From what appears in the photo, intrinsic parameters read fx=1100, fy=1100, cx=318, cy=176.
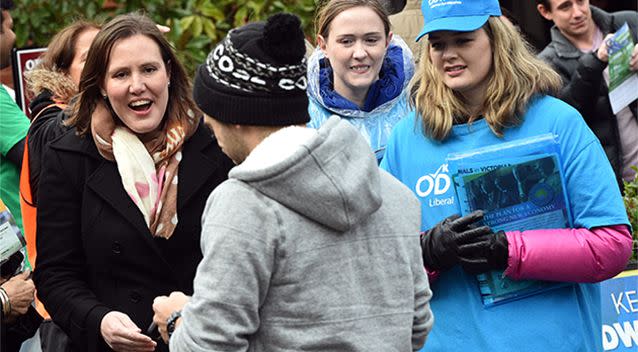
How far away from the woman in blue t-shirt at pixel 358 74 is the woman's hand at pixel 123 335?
5.02ft

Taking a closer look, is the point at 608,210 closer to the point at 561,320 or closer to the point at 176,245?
the point at 561,320

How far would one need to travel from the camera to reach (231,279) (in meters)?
2.68

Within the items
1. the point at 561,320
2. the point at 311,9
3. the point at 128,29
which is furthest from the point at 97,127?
the point at 311,9

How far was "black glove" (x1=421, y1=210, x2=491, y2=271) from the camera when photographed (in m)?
3.65

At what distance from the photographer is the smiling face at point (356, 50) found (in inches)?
203

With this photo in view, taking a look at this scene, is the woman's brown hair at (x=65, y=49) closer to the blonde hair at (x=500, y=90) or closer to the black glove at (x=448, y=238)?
the blonde hair at (x=500, y=90)

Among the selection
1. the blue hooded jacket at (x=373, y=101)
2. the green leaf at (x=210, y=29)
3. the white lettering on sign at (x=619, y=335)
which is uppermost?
the green leaf at (x=210, y=29)

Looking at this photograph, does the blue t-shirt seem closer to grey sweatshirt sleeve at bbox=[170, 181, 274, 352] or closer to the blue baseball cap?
the blue baseball cap

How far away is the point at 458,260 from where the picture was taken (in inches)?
145

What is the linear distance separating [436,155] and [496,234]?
0.36m

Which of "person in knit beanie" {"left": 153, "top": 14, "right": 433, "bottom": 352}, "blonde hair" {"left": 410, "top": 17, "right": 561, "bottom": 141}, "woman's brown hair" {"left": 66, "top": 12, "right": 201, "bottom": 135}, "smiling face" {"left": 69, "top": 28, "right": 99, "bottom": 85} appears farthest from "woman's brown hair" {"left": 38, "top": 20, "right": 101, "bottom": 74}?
"person in knit beanie" {"left": 153, "top": 14, "right": 433, "bottom": 352}

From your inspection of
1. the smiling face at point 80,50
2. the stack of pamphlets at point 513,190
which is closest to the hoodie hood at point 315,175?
the stack of pamphlets at point 513,190

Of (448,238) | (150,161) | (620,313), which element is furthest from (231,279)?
(620,313)

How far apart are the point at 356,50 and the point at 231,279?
265cm
